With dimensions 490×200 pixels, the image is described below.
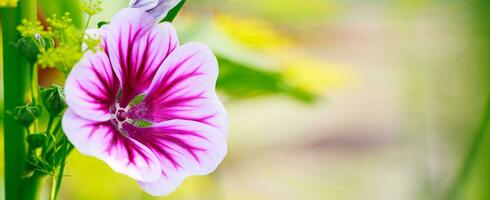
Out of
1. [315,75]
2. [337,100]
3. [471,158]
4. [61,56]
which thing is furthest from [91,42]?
[337,100]

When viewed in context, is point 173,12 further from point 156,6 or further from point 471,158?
point 471,158

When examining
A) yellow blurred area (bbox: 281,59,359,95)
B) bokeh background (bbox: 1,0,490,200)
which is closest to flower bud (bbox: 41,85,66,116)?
bokeh background (bbox: 1,0,490,200)

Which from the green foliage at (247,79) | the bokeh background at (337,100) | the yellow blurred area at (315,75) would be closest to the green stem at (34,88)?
the bokeh background at (337,100)

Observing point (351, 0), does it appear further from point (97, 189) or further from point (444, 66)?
point (97, 189)

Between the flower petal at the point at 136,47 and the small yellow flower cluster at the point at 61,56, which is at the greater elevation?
the small yellow flower cluster at the point at 61,56

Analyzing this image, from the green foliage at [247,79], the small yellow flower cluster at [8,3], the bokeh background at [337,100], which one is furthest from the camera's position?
the bokeh background at [337,100]

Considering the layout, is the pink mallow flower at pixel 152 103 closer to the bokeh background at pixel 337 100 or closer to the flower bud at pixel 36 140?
the flower bud at pixel 36 140

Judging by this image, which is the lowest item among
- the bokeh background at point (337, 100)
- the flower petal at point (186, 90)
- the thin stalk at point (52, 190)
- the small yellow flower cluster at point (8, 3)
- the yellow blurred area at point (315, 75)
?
the bokeh background at point (337, 100)
